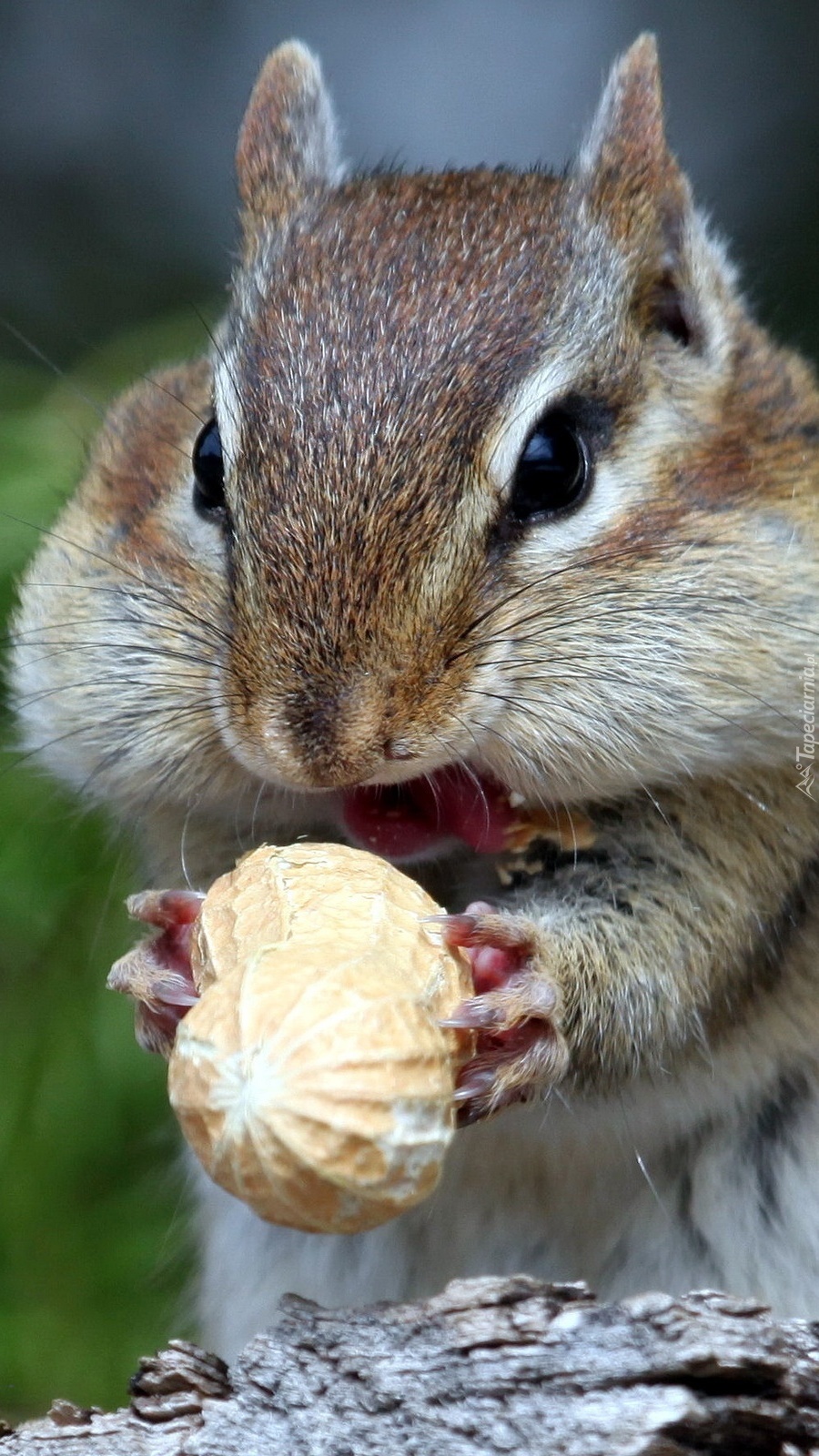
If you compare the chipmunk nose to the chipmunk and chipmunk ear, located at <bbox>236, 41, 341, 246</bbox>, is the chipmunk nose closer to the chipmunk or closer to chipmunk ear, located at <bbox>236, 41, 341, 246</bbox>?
the chipmunk

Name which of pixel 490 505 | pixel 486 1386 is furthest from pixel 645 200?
pixel 486 1386

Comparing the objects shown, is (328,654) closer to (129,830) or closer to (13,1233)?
(129,830)

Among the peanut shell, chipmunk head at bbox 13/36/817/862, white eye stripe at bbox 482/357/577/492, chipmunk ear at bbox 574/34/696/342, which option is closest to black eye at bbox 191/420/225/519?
chipmunk head at bbox 13/36/817/862

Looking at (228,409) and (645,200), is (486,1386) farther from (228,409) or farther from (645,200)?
(645,200)

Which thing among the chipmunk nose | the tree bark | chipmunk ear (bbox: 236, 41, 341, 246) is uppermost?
chipmunk ear (bbox: 236, 41, 341, 246)

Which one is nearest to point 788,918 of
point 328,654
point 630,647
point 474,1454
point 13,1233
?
point 630,647
